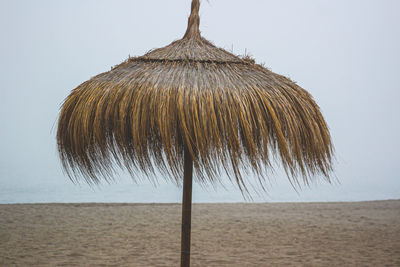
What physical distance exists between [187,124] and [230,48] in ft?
2.73

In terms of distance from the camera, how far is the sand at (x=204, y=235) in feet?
12.9

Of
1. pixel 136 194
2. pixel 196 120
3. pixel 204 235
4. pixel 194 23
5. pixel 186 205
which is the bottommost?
pixel 204 235

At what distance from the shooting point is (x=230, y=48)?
2.55 m

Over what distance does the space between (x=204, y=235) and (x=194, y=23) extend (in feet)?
9.10

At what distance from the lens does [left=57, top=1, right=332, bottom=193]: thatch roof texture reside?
190 cm

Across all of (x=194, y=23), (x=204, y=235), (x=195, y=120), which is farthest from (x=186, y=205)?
(x=204, y=235)

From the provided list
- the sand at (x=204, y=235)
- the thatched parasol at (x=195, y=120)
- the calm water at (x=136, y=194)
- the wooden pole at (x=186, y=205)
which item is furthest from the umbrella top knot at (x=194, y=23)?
the calm water at (x=136, y=194)

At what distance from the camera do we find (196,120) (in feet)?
6.10

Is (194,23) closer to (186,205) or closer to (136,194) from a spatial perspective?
(186,205)

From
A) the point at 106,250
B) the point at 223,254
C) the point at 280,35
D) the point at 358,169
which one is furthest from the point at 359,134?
the point at 106,250

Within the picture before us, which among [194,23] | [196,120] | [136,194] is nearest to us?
[196,120]

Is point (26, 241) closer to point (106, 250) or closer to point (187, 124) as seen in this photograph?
point (106, 250)

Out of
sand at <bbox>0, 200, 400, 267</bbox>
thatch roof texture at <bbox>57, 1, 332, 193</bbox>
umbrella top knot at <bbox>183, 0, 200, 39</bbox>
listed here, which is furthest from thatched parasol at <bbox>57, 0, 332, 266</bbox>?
sand at <bbox>0, 200, 400, 267</bbox>

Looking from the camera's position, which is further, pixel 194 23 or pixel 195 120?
pixel 194 23
